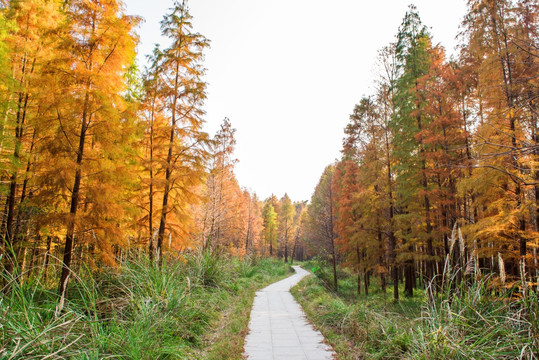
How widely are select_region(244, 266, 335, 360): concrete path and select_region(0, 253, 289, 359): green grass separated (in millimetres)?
311

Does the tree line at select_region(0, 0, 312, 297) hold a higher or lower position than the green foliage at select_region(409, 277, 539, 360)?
higher

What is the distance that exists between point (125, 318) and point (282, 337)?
3098 mm

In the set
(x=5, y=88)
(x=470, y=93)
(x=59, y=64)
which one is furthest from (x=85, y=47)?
(x=470, y=93)

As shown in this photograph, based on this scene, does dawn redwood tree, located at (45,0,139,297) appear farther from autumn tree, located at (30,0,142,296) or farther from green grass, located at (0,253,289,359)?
green grass, located at (0,253,289,359)

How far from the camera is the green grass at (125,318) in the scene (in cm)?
279

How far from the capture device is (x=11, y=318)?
2887 millimetres

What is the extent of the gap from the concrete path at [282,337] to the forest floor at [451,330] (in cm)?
33

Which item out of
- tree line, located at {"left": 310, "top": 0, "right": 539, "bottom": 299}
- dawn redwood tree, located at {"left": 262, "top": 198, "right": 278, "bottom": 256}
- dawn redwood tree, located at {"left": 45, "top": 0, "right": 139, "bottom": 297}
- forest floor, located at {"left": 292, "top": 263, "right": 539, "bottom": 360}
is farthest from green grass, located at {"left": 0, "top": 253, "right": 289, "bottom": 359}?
dawn redwood tree, located at {"left": 262, "top": 198, "right": 278, "bottom": 256}

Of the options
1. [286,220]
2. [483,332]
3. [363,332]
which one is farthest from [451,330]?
[286,220]

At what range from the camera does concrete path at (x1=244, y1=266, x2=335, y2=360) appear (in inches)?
194

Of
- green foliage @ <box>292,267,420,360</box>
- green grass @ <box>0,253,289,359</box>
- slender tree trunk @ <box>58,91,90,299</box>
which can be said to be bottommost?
green foliage @ <box>292,267,420,360</box>

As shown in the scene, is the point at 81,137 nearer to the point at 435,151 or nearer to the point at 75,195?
the point at 75,195

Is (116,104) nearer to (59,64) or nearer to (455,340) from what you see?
(59,64)

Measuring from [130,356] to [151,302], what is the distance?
1.96 m
